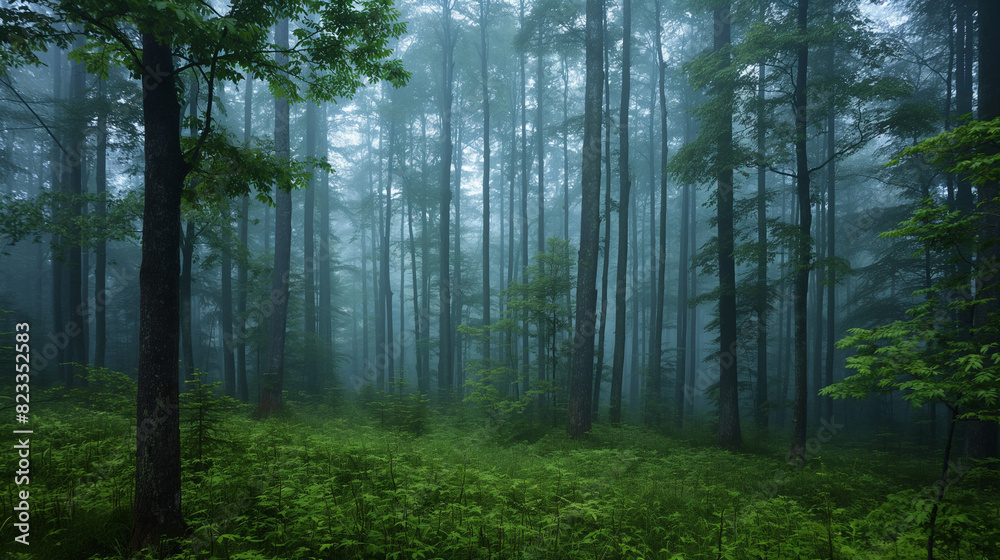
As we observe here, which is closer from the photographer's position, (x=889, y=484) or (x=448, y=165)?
(x=889, y=484)

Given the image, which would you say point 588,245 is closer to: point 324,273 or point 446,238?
point 446,238

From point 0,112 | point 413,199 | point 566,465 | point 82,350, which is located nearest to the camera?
point 566,465

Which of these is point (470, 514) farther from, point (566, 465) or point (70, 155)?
point (70, 155)

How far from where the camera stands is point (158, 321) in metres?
4.05

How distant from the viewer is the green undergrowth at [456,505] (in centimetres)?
399

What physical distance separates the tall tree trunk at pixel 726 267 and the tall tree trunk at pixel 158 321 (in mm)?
11660

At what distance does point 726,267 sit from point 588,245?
441 cm

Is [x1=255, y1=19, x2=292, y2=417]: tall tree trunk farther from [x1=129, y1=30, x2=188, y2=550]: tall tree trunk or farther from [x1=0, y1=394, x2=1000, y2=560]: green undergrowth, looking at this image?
[x1=129, y1=30, x2=188, y2=550]: tall tree trunk

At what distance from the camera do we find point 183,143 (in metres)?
5.09

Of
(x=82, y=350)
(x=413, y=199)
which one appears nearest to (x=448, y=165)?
(x=413, y=199)

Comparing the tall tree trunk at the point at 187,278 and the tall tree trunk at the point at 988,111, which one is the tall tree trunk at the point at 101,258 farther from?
the tall tree trunk at the point at 988,111

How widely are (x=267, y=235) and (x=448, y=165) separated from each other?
14.7 m

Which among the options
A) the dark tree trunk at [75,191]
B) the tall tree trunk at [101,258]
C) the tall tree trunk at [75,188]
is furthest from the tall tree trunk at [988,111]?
the dark tree trunk at [75,191]

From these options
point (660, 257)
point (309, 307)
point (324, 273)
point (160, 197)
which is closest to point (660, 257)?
point (660, 257)
